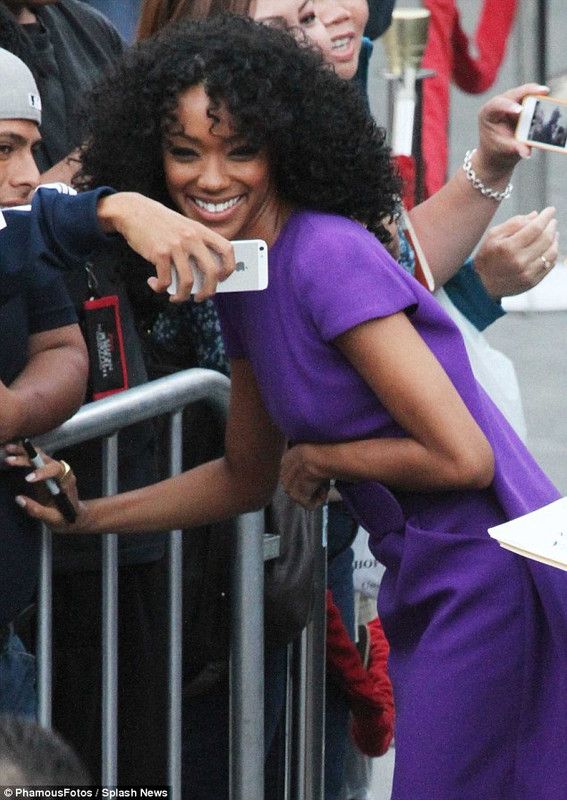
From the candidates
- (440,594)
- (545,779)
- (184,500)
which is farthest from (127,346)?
(545,779)

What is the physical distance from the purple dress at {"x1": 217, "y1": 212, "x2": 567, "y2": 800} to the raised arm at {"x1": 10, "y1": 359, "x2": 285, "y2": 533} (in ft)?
0.69

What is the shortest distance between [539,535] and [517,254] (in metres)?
1.27

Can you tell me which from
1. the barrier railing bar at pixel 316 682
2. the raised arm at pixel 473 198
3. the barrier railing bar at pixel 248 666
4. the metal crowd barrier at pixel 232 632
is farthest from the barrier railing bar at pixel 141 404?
the raised arm at pixel 473 198

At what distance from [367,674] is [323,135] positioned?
141 cm

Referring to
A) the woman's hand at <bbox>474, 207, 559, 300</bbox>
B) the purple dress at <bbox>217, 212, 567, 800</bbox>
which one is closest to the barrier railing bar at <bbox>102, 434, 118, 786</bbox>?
the purple dress at <bbox>217, 212, 567, 800</bbox>

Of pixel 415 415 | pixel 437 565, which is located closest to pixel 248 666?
pixel 437 565

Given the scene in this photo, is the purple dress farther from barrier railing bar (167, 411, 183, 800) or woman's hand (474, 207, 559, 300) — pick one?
woman's hand (474, 207, 559, 300)

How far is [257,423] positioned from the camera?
8.91 ft

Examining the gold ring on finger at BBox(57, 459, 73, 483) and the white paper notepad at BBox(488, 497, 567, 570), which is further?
the gold ring on finger at BBox(57, 459, 73, 483)

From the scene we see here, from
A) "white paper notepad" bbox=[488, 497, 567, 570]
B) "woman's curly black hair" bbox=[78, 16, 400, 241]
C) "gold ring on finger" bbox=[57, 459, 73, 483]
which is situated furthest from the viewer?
"gold ring on finger" bbox=[57, 459, 73, 483]

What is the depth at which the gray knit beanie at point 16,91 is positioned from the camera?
2.72 meters

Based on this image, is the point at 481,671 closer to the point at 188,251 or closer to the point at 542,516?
the point at 542,516

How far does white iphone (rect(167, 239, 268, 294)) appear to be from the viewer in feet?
7.46

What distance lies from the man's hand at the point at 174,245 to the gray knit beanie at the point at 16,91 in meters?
0.57
